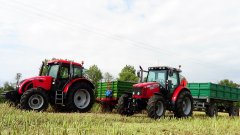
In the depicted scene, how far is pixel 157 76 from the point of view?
13938mm

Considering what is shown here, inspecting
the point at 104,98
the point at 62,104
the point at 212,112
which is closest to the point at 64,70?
the point at 62,104

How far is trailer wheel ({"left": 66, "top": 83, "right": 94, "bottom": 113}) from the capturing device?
13.7 metres

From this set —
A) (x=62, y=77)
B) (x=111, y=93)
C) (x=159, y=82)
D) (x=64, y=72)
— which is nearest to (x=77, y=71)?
(x=64, y=72)

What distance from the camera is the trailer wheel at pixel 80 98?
44.9 feet

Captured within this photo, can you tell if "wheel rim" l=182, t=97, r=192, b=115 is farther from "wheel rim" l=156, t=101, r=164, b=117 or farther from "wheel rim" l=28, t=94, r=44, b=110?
"wheel rim" l=28, t=94, r=44, b=110

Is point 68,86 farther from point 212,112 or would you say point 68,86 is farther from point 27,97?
point 212,112

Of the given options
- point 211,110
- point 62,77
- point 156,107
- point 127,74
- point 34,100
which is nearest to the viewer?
point 156,107

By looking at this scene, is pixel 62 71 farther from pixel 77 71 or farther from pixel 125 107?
pixel 125 107

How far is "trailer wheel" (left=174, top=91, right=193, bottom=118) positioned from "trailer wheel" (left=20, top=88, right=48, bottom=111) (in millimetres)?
5247

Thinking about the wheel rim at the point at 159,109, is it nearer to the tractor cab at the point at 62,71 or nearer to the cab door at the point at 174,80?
the cab door at the point at 174,80

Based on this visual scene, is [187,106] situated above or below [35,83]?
below

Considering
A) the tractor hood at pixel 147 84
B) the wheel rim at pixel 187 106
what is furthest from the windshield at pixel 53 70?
the wheel rim at pixel 187 106

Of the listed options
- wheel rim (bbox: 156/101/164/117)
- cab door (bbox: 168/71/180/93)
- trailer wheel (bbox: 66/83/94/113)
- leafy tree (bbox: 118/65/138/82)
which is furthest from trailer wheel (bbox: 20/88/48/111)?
leafy tree (bbox: 118/65/138/82)

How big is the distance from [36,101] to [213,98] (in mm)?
9077
